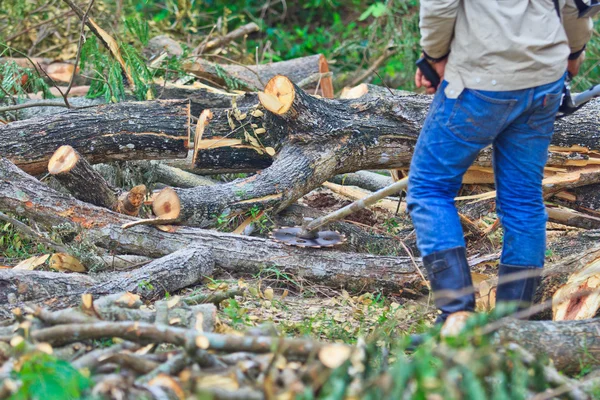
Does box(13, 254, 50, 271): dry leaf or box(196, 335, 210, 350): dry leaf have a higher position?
box(196, 335, 210, 350): dry leaf

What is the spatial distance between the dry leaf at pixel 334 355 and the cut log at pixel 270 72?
4.47 metres

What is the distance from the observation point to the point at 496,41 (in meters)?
2.73

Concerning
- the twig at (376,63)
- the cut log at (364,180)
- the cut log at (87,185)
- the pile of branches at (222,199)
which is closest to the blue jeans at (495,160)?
the pile of branches at (222,199)

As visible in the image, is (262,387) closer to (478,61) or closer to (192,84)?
(478,61)

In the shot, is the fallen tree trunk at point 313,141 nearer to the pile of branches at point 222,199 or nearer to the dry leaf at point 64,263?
the pile of branches at point 222,199

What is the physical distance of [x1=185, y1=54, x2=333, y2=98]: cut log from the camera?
6.34 metres

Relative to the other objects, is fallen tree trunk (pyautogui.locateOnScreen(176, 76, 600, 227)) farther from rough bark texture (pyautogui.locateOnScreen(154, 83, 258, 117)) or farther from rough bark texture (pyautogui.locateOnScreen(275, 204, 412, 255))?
rough bark texture (pyautogui.locateOnScreen(154, 83, 258, 117))

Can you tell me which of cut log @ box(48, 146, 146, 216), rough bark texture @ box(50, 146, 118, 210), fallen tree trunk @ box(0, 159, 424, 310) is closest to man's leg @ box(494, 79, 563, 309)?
fallen tree trunk @ box(0, 159, 424, 310)

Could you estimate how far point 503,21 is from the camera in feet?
8.92

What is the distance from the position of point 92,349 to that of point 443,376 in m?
1.32

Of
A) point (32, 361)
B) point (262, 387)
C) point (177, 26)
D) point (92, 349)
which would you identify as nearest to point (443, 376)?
point (262, 387)

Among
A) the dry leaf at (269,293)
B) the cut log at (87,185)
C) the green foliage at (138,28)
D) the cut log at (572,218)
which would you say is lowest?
the dry leaf at (269,293)

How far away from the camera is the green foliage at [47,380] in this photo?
187 centimetres

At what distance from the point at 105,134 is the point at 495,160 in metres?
2.57
